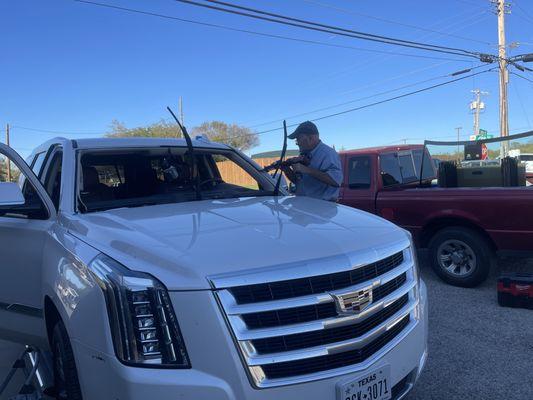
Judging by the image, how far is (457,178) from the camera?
675cm

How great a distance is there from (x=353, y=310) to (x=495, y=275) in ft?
17.4

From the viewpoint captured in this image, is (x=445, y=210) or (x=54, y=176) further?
(x=445, y=210)

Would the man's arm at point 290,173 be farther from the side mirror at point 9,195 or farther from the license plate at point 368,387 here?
the license plate at point 368,387

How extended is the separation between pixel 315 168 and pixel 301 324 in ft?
10.3

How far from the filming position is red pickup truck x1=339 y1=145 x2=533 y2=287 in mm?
5676

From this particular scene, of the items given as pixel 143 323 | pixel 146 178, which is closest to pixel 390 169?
pixel 146 178

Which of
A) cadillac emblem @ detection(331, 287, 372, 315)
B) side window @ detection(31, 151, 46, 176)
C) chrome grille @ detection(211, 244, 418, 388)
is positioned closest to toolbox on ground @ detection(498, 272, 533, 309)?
chrome grille @ detection(211, 244, 418, 388)

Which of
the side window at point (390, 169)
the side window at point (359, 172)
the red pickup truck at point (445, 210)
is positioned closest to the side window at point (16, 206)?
the red pickup truck at point (445, 210)

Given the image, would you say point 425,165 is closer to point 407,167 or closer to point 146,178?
point 407,167

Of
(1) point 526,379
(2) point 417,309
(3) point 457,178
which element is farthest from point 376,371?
(3) point 457,178

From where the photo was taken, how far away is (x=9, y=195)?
9.62 ft

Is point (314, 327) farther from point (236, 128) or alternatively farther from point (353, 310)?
point (236, 128)

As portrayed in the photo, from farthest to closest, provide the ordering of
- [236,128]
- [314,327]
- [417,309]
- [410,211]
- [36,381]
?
[236,128]
[410,211]
[36,381]
[417,309]
[314,327]

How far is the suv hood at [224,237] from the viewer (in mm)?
2121
